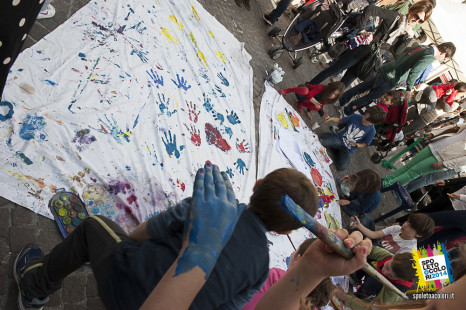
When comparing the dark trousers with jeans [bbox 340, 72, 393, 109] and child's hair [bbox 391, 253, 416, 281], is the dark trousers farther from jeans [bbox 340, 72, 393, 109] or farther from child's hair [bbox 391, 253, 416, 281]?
jeans [bbox 340, 72, 393, 109]

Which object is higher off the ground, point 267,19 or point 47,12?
point 267,19

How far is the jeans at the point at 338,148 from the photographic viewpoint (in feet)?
14.8

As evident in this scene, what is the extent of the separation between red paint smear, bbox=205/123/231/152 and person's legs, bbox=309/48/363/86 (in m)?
2.60

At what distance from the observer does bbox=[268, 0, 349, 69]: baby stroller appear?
4.65 m

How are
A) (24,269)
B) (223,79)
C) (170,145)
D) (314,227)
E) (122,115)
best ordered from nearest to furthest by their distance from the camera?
1. (314,227)
2. (24,269)
3. (122,115)
4. (170,145)
5. (223,79)

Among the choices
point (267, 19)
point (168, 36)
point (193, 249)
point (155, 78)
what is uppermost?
point (267, 19)

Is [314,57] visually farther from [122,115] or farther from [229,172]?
[122,115]

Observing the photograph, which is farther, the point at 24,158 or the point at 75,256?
the point at 24,158

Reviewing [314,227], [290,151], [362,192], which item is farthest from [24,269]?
[362,192]

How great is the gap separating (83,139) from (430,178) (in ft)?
14.8

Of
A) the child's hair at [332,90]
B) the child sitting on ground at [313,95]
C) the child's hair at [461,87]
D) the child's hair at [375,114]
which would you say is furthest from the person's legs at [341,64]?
the child's hair at [461,87]

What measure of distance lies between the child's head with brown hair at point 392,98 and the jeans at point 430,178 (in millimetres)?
1194

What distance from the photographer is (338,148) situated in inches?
181

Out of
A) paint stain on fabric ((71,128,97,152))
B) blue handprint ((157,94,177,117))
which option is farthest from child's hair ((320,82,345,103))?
paint stain on fabric ((71,128,97,152))
